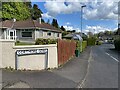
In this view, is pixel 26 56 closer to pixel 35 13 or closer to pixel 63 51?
pixel 63 51

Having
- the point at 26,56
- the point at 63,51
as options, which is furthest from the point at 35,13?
the point at 26,56

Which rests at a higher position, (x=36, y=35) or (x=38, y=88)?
(x=36, y=35)

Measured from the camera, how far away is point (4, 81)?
7.73m

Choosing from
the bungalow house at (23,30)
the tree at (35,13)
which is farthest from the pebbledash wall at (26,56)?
the tree at (35,13)

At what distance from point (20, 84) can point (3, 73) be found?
75.6 inches

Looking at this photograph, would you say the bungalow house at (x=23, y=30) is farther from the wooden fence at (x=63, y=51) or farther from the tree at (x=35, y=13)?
the tree at (x=35, y=13)

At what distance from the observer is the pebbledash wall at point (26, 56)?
A: 10211 millimetres

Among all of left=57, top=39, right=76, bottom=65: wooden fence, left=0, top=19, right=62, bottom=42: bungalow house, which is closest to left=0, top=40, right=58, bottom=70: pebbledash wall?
left=57, top=39, right=76, bottom=65: wooden fence

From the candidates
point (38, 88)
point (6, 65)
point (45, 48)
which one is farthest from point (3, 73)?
point (45, 48)

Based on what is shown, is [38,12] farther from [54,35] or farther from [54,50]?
[54,50]

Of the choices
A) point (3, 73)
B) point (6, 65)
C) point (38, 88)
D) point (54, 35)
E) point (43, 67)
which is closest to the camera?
point (38, 88)

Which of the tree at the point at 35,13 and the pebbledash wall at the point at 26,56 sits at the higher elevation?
the tree at the point at 35,13

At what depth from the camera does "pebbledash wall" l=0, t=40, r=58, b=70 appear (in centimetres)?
1021

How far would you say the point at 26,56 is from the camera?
35.4 feet
